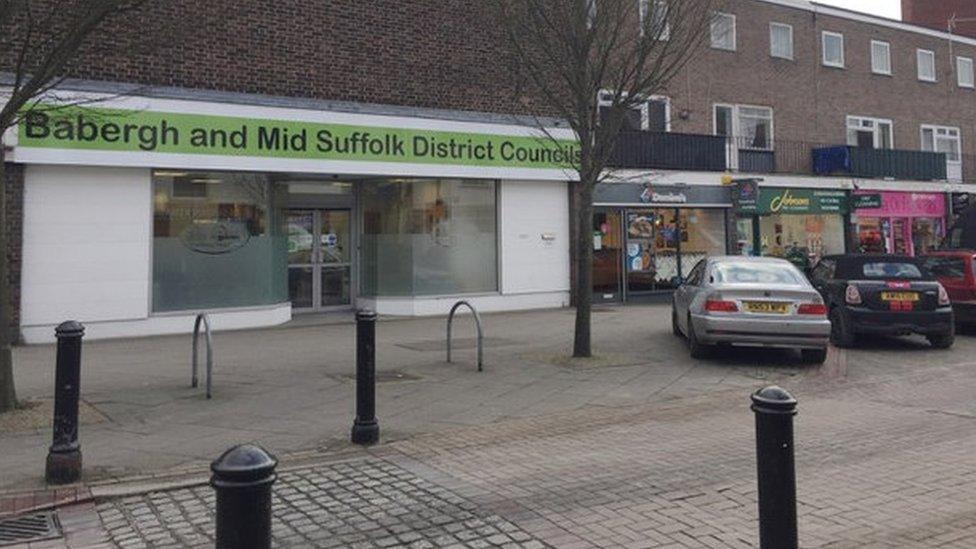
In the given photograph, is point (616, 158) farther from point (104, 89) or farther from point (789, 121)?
point (104, 89)

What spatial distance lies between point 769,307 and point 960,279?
6239 mm

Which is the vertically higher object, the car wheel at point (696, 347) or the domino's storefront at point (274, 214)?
Answer: the domino's storefront at point (274, 214)

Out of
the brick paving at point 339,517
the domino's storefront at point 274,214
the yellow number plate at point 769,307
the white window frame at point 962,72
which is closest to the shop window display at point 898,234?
the white window frame at point 962,72

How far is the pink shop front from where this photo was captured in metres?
25.5

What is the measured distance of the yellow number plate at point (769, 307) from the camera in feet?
33.9

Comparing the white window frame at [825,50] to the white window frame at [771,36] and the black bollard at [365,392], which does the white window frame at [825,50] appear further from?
the black bollard at [365,392]

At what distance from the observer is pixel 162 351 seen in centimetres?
1190

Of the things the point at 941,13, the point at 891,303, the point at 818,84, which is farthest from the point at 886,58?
the point at 891,303

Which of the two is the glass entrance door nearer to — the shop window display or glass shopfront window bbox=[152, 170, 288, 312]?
glass shopfront window bbox=[152, 170, 288, 312]

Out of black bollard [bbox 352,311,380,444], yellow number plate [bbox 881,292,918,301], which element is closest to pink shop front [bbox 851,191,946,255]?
yellow number plate [bbox 881,292,918,301]

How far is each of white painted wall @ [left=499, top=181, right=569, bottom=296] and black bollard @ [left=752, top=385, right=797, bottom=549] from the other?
14432mm

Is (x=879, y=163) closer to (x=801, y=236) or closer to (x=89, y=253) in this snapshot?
(x=801, y=236)

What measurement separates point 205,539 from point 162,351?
26.7 ft

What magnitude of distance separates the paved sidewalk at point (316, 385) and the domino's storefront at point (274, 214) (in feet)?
3.62
